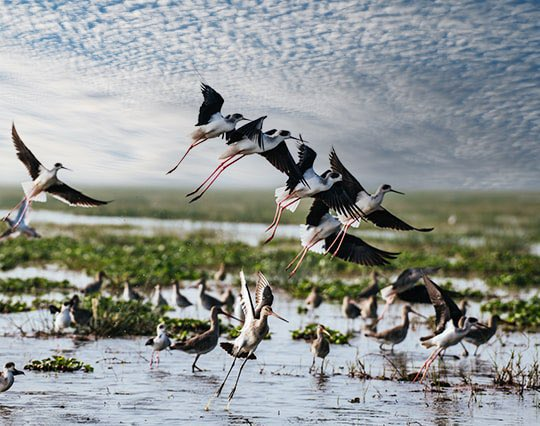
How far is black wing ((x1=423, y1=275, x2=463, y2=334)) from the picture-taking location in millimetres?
11477

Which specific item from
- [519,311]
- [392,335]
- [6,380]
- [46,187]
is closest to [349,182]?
[46,187]

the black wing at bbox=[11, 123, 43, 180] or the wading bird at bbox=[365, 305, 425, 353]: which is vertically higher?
the black wing at bbox=[11, 123, 43, 180]

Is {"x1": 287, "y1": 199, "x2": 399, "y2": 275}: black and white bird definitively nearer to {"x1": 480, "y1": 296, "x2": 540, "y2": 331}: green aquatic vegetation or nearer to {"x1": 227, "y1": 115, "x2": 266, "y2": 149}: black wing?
{"x1": 227, "y1": 115, "x2": 266, "y2": 149}: black wing

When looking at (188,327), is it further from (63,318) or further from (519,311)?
(519,311)

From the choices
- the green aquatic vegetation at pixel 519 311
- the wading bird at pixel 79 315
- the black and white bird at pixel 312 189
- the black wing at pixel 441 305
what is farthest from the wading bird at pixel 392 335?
the black and white bird at pixel 312 189

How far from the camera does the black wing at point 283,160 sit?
305 inches

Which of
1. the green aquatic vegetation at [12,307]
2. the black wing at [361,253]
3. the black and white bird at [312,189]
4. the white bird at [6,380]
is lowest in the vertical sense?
the white bird at [6,380]

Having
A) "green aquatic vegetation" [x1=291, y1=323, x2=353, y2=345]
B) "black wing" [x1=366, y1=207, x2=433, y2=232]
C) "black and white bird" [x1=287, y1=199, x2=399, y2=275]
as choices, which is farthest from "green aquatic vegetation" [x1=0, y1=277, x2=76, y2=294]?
"black wing" [x1=366, y1=207, x2=433, y2=232]

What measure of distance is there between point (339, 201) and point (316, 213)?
3.30 ft

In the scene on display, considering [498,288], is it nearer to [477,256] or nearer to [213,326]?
[477,256]

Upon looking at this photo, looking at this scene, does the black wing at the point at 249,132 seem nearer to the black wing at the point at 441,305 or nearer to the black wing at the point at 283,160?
the black wing at the point at 283,160

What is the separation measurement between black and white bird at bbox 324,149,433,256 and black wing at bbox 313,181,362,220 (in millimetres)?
188

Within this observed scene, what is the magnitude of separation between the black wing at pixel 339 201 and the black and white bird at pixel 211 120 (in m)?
1.03

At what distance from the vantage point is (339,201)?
800 centimetres
